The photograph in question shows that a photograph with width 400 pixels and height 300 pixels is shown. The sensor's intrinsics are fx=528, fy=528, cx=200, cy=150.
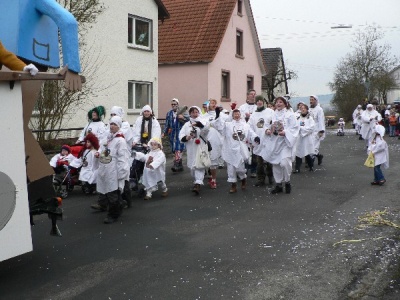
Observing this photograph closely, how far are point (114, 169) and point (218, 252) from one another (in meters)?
2.63

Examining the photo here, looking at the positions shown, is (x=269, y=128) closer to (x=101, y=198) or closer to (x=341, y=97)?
(x=101, y=198)

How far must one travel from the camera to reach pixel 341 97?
50750 mm

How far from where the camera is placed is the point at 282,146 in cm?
1092

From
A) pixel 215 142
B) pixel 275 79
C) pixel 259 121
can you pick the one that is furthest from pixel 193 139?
pixel 275 79

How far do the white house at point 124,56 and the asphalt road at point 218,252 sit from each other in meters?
Result: 11.6

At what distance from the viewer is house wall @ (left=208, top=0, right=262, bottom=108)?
97.0 feet

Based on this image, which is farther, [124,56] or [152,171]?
[124,56]

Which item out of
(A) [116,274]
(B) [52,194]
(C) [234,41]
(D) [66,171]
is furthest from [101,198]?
(C) [234,41]

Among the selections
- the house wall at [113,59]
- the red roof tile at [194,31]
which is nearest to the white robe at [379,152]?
the house wall at [113,59]

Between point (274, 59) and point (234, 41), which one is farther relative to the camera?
point (274, 59)

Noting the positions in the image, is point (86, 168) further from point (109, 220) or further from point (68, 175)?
point (109, 220)

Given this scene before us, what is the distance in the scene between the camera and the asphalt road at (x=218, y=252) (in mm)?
5277

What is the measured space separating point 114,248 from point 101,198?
8.18 ft

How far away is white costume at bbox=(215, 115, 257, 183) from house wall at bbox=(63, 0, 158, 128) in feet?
31.4
